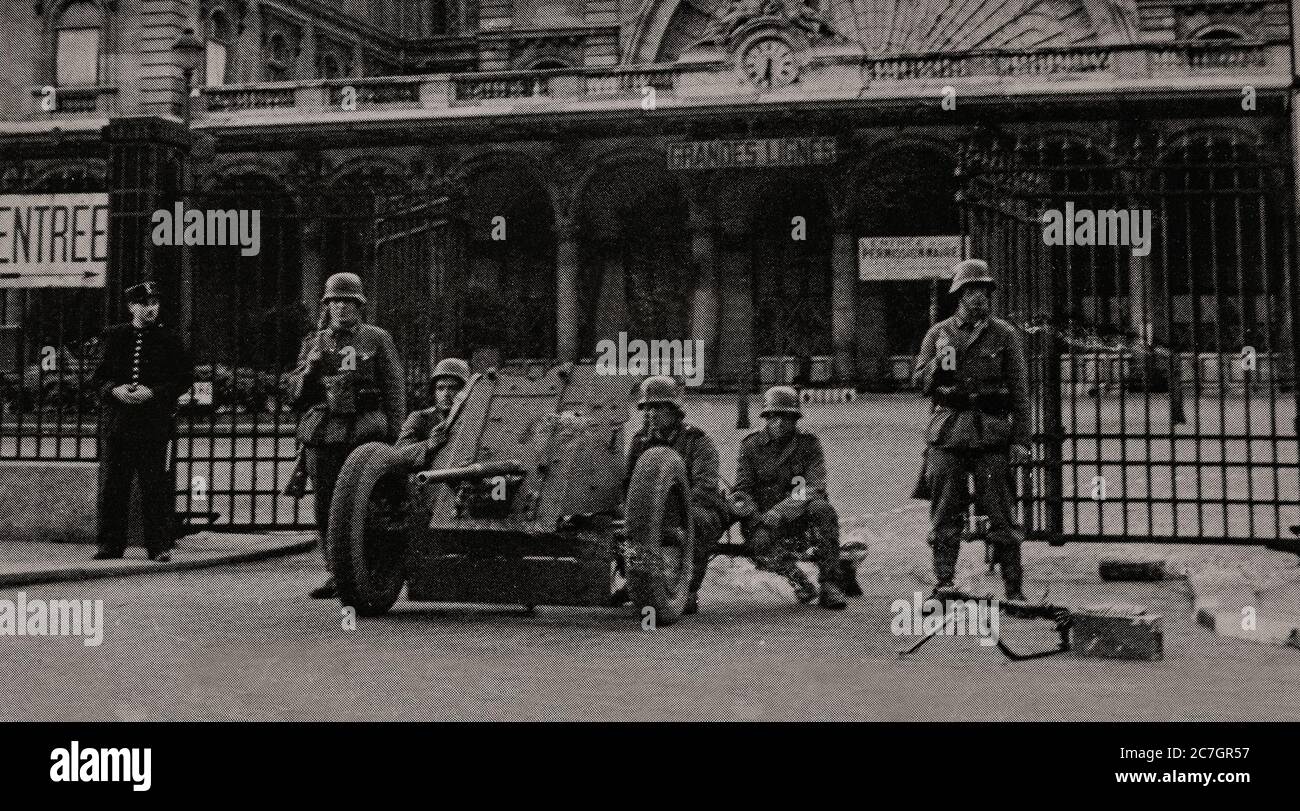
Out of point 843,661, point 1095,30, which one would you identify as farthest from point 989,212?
point 1095,30

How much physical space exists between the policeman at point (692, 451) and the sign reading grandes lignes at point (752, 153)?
67.3ft

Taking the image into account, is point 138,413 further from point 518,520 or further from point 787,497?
point 787,497

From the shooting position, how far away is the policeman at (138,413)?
928cm

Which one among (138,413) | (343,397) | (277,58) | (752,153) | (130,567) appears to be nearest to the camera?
(343,397)

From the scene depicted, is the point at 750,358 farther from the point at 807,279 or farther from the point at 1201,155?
the point at 1201,155

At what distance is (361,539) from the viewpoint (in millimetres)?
7047

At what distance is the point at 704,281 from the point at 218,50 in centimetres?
1316

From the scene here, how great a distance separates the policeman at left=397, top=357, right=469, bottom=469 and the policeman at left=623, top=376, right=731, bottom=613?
111cm

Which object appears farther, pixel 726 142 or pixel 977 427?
pixel 726 142

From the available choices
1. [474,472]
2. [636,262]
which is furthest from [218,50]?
[474,472]

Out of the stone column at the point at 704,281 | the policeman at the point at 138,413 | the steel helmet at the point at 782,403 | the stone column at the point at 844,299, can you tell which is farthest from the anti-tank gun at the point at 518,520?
Answer: the stone column at the point at 704,281

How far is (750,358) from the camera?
3031 centimetres

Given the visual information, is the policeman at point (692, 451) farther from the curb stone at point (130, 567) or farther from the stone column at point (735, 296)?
the stone column at point (735, 296)

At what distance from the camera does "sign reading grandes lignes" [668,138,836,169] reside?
2758 centimetres
